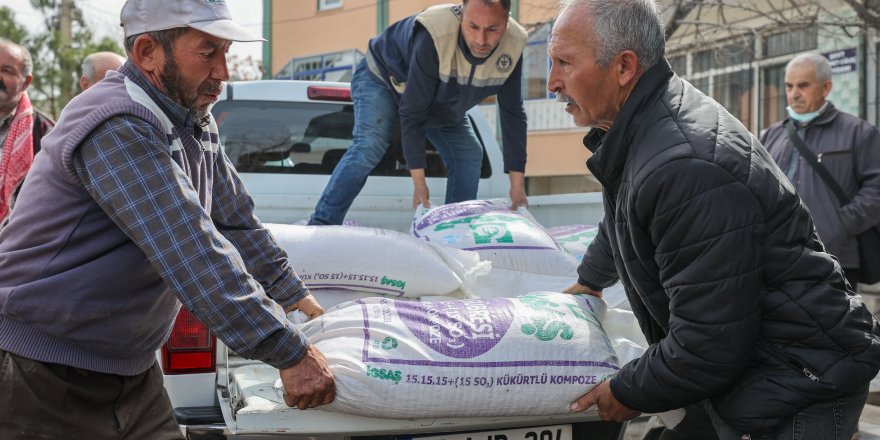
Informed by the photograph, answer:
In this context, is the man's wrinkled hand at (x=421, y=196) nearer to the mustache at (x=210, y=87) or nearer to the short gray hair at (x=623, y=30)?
the mustache at (x=210, y=87)

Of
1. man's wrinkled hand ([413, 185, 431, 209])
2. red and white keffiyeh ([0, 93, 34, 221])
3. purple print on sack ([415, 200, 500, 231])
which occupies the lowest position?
purple print on sack ([415, 200, 500, 231])

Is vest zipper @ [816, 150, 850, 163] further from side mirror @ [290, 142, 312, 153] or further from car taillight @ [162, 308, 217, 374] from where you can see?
car taillight @ [162, 308, 217, 374]

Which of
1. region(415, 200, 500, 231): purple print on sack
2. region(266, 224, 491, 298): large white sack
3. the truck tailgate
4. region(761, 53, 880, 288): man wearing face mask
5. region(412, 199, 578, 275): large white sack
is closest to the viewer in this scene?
the truck tailgate

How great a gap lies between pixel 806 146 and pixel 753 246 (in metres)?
3.43

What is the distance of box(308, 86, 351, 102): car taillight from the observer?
16.1 ft

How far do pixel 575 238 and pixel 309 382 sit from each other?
7.18ft

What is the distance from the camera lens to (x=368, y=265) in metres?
3.46

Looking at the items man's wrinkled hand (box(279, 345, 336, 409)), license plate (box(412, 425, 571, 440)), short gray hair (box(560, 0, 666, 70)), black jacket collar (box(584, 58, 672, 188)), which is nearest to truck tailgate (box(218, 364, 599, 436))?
license plate (box(412, 425, 571, 440))

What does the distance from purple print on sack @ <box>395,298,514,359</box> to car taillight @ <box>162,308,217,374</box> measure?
2.19 ft

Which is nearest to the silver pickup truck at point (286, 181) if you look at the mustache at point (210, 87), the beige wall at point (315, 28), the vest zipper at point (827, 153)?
the mustache at point (210, 87)

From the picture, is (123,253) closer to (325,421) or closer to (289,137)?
(325,421)

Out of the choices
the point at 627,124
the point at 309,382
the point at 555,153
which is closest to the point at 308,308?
the point at 309,382

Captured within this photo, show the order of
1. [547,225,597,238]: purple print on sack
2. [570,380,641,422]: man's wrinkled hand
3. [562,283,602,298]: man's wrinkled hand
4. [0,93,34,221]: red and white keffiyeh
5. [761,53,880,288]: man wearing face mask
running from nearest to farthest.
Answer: [570,380,641,422]: man's wrinkled hand < [562,283,602,298]: man's wrinkled hand < [547,225,597,238]: purple print on sack < [0,93,34,221]: red and white keffiyeh < [761,53,880,288]: man wearing face mask

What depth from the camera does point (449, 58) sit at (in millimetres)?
4441
